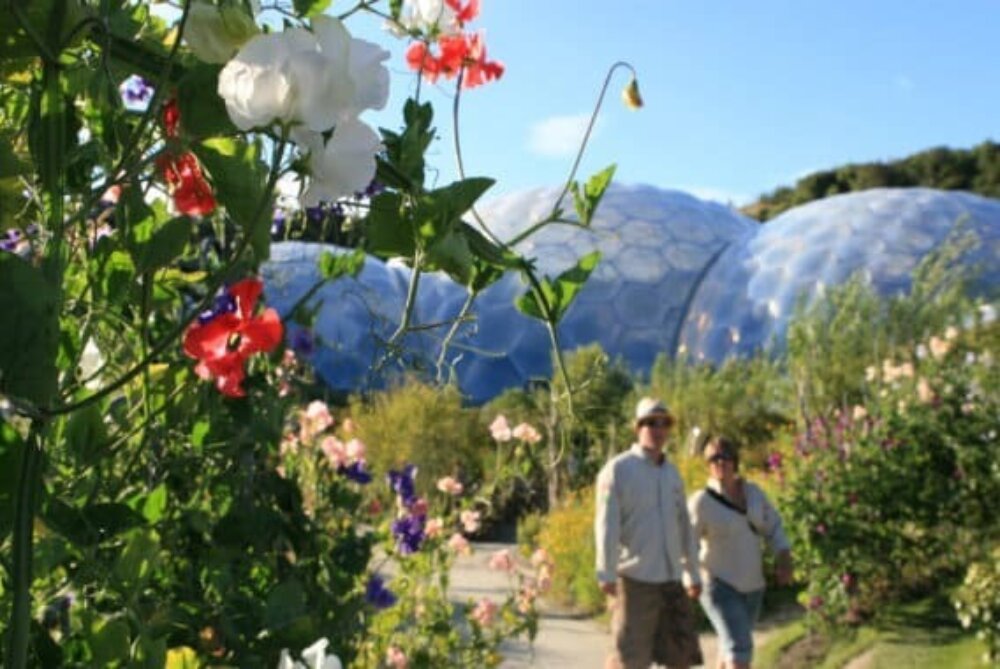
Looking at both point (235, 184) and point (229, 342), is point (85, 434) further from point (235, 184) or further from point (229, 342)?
point (235, 184)

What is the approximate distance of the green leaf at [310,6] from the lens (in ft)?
2.11

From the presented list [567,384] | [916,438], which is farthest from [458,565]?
[567,384]

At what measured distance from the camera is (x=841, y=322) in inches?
478

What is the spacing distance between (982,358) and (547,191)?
16.1 meters

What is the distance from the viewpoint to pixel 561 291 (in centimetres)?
80

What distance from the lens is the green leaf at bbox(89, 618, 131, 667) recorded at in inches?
31.6

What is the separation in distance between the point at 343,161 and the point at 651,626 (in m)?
4.10

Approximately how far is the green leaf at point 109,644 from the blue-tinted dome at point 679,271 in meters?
16.4

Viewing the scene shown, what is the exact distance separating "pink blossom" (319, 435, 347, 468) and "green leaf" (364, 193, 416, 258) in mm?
2754

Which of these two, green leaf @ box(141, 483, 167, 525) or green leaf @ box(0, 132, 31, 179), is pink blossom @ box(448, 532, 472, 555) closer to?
green leaf @ box(141, 483, 167, 525)

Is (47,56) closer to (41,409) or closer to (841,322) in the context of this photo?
(41,409)

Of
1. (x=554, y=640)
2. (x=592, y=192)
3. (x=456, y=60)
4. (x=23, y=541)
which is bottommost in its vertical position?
(x=554, y=640)

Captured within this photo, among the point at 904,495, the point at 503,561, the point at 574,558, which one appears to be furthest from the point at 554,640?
the point at 904,495

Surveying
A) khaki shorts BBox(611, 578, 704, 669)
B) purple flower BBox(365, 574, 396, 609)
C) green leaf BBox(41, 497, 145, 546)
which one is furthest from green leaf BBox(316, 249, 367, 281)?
khaki shorts BBox(611, 578, 704, 669)
